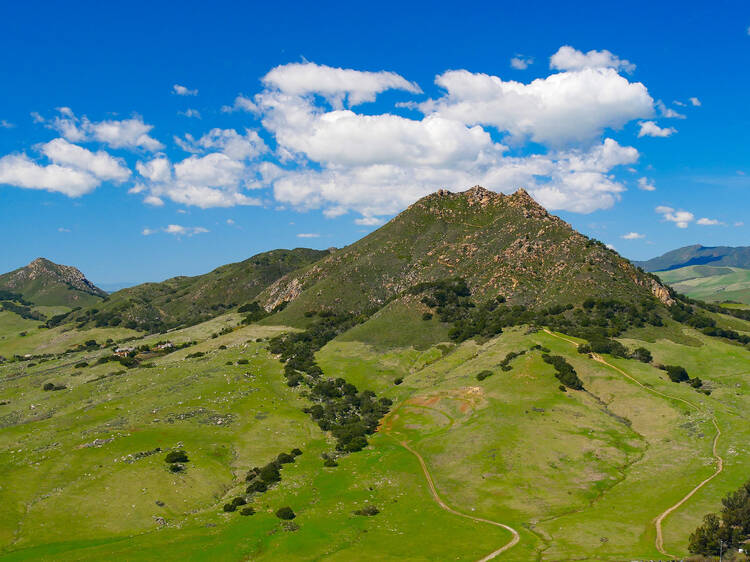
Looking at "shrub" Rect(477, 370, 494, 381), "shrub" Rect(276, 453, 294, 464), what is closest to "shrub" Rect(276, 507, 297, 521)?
"shrub" Rect(276, 453, 294, 464)

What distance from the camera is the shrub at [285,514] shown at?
67.2m

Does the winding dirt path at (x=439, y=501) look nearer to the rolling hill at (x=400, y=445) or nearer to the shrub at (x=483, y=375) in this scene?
the rolling hill at (x=400, y=445)

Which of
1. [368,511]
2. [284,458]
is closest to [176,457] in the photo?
[284,458]

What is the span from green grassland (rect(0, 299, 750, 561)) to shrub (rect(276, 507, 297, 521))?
3.58 ft

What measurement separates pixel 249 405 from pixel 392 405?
36.7 meters

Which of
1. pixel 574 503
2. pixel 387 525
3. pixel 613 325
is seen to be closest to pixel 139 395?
pixel 387 525

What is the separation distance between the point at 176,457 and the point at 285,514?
2885 centimetres

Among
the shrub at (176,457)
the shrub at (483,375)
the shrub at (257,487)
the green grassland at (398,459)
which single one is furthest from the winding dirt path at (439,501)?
the shrub at (176,457)

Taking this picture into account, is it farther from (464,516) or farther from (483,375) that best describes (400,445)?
(483,375)

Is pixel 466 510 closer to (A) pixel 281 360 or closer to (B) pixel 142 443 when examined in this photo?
(B) pixel 142 443

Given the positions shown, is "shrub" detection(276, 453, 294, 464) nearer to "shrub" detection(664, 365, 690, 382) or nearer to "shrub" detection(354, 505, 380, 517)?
"shrub" detection(354, 505, 380, 517)

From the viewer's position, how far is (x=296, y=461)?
9300cm

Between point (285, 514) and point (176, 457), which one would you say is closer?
point (285, 514)

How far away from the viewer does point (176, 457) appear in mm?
84875
